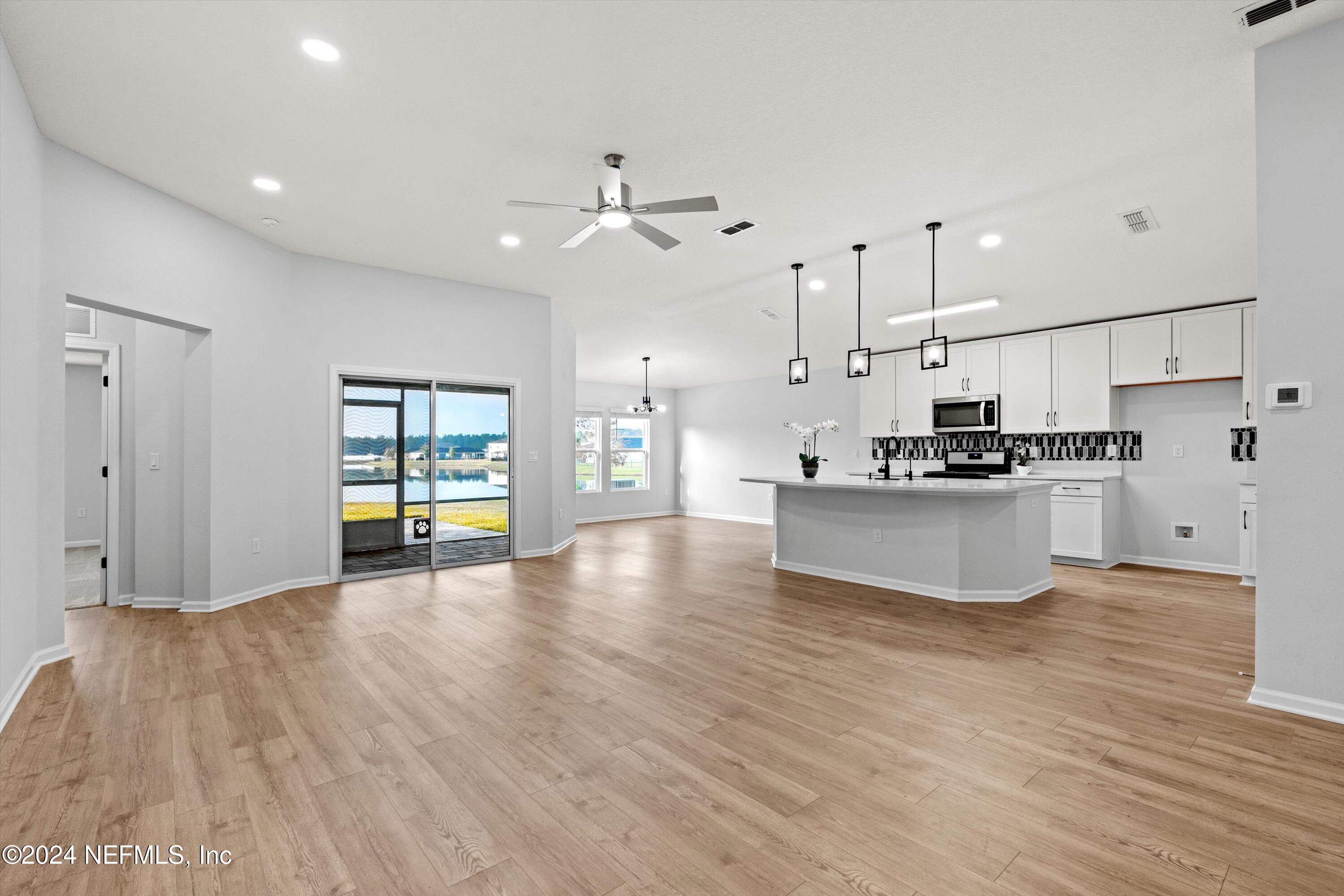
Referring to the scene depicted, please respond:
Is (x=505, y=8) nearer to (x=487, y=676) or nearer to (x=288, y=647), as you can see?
(x=487, y=676)

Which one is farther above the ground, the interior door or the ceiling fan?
the ceiling fan

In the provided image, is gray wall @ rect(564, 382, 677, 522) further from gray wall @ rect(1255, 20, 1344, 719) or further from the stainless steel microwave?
gray wall @ rect(1255, 20, 1344, 719)

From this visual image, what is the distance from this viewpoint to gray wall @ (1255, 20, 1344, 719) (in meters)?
2.54

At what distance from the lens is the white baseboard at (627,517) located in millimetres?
11062

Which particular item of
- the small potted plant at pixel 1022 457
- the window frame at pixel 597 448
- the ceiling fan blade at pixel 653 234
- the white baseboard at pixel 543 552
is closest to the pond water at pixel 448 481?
the white baseboard at pixel 543 552

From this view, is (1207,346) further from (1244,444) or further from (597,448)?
(597,448)

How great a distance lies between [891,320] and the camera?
19.9ft

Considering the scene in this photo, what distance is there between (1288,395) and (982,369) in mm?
5198

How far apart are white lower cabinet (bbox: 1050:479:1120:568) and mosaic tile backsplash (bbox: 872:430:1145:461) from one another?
0.48 m

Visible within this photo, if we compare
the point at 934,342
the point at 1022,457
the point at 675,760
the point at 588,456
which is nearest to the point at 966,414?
the point at 1022,457

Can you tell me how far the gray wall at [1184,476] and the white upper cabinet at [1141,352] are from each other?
0.33 metres

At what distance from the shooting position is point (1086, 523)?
648cm

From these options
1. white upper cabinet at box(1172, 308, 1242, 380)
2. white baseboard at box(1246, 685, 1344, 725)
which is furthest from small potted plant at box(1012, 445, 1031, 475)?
white baseboard at box(1246, 685, 1344, 725)

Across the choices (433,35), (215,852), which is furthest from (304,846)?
(433,35)
